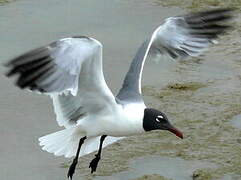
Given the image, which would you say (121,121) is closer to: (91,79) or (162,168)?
(91,79)

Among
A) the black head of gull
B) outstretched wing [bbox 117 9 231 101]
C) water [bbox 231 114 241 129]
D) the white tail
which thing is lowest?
water [bbox 231 114 241 129]

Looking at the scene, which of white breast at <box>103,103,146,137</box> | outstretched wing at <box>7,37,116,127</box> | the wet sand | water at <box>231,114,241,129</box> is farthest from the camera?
water at <box>231,114,241,129</box>

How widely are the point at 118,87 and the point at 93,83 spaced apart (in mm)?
2260

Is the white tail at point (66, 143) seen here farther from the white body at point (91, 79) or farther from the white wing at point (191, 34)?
the white wing at point (191, 34)

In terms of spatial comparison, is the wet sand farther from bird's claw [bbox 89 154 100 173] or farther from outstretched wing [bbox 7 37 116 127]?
outstretched wing [bbox 7 37 116 127]

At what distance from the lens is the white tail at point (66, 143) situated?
297 inches

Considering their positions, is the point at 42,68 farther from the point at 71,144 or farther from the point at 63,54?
the point at 71,144

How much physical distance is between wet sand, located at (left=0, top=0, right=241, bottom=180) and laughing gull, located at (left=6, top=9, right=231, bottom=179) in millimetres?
277

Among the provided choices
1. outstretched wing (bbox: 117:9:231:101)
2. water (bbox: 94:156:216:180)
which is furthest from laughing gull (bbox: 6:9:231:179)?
water (bbox: 94:156:216:180)

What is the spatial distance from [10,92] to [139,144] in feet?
4.98

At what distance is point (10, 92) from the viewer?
8.96 metres

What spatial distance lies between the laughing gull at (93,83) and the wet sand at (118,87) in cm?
28

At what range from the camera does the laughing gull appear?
6609mm

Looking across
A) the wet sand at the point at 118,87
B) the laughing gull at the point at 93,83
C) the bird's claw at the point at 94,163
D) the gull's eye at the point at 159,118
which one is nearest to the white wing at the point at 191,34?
the laughing gull at the point at 93,83
